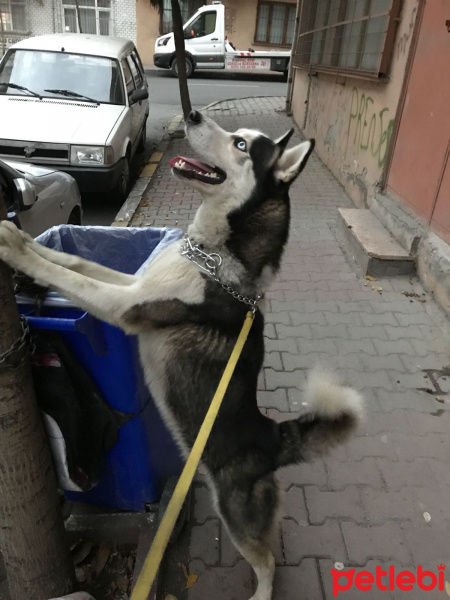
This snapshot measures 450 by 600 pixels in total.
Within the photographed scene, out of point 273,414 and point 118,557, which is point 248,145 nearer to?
point 273,414

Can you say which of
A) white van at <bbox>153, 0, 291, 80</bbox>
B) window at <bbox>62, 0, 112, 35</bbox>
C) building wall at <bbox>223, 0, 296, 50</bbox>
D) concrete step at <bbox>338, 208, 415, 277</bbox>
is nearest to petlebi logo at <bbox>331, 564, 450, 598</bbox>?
concrete step at <bbox>338, 208, 415, 277</bbox>

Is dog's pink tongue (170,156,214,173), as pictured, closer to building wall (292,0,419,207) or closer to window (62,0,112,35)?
building wall (292,0,419,207)

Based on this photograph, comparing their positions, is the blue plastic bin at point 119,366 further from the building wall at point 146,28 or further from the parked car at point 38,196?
the building wall at point 146,28

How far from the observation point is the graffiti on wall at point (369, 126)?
5.77 metres

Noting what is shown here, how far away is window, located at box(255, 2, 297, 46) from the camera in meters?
25.5

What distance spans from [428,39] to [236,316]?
4.50 metres

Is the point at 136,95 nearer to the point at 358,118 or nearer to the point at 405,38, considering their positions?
the point at 358,118

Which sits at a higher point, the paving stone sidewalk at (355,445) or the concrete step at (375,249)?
the concrete step at (375,249)

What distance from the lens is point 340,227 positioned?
240 inches

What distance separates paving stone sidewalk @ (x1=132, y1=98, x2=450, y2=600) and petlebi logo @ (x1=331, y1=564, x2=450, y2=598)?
0.02 m

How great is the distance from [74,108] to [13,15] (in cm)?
2657

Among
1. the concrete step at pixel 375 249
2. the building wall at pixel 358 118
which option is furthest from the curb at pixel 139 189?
the building wall at pixel 358 118

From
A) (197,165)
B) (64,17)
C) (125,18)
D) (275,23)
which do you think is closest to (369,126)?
(197,165)

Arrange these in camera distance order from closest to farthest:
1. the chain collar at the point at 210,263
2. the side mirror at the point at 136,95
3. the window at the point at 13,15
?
the chain collar at the point at 210,263 < the side mirror at the point at 136,95 < the window at the point at 13,15
